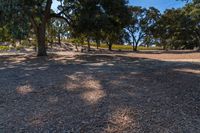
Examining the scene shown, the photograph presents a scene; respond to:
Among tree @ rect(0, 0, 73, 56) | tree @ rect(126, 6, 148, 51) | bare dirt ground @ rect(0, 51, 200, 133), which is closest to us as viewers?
bare dirt ground @ rect(0, 51, 200, 133)

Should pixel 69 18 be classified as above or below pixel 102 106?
above

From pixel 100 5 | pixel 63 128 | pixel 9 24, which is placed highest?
pixel 100 5

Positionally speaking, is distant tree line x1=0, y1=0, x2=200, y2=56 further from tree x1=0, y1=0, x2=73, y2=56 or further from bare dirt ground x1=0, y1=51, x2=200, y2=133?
bare dirt ground x1=0, y1=51, x2=200, y2=133

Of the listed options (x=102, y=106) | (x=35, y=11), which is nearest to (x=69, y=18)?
(x=35, y=11)

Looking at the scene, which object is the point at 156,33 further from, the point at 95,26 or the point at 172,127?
the point at 172,127

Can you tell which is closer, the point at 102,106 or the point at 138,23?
the point at 102,106

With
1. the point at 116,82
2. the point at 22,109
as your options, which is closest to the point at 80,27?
the point at 116,82

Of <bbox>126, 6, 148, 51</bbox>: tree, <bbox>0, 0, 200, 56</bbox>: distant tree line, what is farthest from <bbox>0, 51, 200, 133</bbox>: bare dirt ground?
<bbox>126, 6, 148, 51</bbox>: tree

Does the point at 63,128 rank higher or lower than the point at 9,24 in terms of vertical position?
lower

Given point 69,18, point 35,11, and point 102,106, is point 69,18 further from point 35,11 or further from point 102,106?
point 102,106

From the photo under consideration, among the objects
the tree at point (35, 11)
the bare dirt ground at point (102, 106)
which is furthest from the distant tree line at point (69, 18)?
the bare dirt ground at point (102, 106)

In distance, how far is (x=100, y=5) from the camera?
22141mm

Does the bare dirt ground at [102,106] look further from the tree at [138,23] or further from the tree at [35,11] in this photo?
the tree at [138,23]

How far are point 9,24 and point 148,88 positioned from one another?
37.8ft
